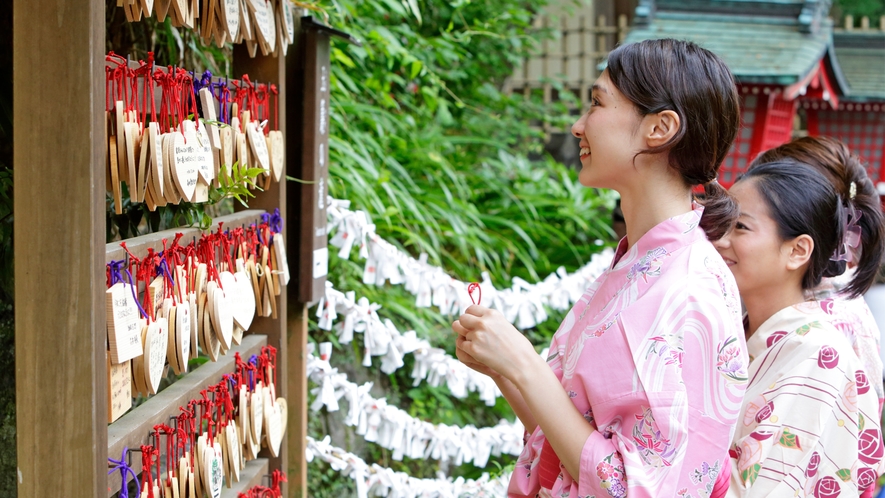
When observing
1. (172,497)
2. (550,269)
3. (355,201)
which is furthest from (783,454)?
(550,269)

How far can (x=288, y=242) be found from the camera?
222cm

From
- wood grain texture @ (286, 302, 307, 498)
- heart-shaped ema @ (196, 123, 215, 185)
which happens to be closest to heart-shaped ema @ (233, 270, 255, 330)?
heart-shaped ema @ (196, 123, 215, 185)

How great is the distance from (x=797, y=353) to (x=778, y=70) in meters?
3.28

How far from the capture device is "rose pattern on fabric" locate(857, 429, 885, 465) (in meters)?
1.59

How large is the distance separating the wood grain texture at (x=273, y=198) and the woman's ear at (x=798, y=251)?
1.18 m

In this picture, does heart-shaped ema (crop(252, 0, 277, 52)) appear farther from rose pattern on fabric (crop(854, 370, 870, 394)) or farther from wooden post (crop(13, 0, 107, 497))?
rose pattern on fabric (crop(854, 370, 870, 394))

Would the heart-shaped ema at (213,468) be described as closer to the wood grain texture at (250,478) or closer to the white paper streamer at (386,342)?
the wood grain texture at (250,478)

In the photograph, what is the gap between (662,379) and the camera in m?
1.09

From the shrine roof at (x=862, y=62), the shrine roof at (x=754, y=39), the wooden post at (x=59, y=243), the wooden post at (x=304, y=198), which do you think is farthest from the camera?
the shrine roof at (x=862, y=62)

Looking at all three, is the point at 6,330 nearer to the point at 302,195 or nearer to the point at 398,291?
the point at 302,195

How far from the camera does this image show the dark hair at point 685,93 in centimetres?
121

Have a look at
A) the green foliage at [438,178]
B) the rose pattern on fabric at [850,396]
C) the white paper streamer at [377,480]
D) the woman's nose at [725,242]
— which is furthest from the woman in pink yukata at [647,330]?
the green foliage at [438,178]

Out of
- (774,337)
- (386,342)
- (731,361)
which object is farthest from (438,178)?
(731,361)

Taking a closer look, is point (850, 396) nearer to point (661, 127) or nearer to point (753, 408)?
point (753, 408)
